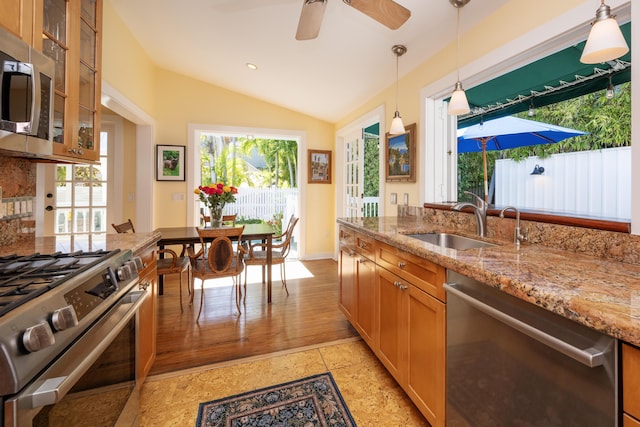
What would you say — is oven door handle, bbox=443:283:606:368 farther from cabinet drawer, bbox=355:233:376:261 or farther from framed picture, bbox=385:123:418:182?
framed picture, bbox=385:123:418:182

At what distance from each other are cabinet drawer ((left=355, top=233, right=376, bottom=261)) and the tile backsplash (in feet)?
6.83

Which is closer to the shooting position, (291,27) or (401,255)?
(401,255)

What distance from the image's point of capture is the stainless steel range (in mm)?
641

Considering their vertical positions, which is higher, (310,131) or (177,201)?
(310,131)

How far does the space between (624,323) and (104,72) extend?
11.4 feet

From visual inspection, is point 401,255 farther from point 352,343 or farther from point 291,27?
point 291,27

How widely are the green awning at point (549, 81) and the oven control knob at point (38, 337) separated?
272 cm

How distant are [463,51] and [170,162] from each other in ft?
12.5

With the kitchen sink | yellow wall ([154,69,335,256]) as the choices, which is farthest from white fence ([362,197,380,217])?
the kitchen sink

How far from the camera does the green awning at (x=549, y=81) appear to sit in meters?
1.85

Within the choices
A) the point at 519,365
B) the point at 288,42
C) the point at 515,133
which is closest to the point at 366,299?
the point at 519,365

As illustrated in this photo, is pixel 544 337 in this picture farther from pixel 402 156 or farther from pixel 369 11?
pixel 402 156

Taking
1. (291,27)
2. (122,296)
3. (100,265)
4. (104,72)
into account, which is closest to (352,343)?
(122,296)

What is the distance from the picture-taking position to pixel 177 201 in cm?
425
